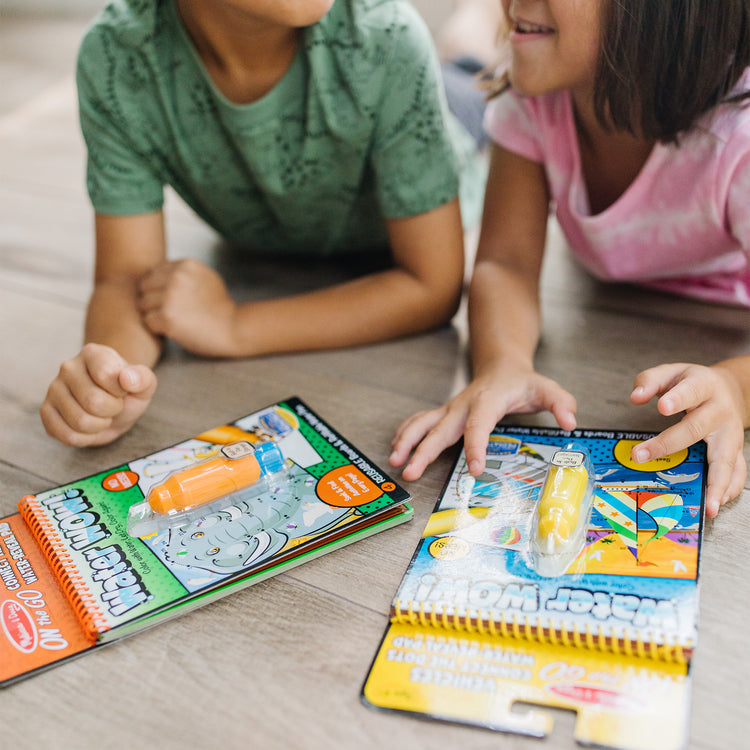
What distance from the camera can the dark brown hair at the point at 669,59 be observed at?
65cm

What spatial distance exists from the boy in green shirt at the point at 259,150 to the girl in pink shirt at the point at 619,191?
0.08 meters

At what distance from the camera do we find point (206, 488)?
58 cm

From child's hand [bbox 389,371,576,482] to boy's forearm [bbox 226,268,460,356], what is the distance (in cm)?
16

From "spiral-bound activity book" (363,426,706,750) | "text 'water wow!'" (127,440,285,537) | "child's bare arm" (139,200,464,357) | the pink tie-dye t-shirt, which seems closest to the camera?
"spiral-bound activity book" (363,426,706,750)

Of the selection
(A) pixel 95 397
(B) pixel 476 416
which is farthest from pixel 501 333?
(A) pixel 95 397

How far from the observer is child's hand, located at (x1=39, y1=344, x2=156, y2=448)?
2.13 ft

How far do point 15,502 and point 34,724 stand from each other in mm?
219

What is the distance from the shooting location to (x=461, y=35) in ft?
4.73

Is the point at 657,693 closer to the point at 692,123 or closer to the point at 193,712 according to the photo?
the point at 193,712

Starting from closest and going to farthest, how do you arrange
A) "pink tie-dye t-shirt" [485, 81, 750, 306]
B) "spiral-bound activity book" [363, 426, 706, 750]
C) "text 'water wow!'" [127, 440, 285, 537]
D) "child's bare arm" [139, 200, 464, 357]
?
"spiral-bound activity book" [363, 426, 706, 750] → "text 'water wow!'" [127, 440, 285, 537] → "pink tie-dye t-shirt" [485, 81, 750, 306] → "child's bare arm" [139, 200, 464, 357]

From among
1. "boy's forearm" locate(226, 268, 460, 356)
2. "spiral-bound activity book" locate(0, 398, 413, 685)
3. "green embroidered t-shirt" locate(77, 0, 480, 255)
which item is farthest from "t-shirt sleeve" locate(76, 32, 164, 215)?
"spiral-bound activity book" locate(0, 398, 413, 685)

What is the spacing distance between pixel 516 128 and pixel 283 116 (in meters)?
0.24

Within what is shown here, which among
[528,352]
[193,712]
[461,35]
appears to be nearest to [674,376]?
[528,352]

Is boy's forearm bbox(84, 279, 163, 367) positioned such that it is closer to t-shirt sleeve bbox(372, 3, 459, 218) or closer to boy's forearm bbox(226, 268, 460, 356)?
boy's forearm bbox(226, 268, 460, 356)
